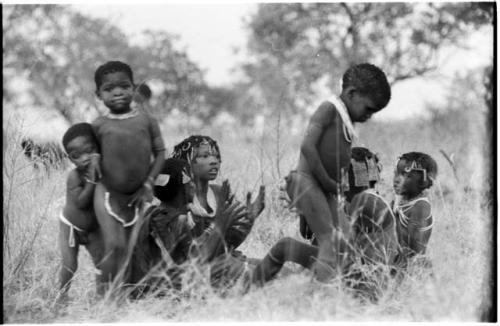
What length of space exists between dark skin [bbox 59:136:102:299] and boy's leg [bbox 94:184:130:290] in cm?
7

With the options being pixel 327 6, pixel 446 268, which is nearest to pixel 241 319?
pixel 446 268

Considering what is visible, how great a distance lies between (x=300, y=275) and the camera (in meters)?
3.62

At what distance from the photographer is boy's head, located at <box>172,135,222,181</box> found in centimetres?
407

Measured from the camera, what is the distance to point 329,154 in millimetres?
3615

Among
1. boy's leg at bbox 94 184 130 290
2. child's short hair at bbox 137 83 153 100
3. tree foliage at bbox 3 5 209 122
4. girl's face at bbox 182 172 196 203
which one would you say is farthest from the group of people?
tree foliage at bbox 3 5 209 122

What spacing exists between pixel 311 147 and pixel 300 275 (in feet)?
2.16

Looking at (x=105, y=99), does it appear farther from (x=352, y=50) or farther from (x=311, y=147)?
(x=352, y=50)

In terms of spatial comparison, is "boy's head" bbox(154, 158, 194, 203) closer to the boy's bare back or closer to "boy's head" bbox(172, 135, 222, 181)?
"boy's head" bbox(172, 135, 222, 181)

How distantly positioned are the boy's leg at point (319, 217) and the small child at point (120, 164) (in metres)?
0.74

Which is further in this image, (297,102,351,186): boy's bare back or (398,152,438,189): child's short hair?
(398,152,438,189): child's short hair

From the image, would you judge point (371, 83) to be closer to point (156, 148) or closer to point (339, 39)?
point (156, 148)

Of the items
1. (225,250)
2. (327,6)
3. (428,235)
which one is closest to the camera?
(225,250)

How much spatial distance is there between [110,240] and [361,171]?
1486 mm

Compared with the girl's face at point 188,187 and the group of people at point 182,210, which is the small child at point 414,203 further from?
the girl's face at point 188,187
